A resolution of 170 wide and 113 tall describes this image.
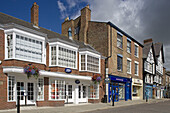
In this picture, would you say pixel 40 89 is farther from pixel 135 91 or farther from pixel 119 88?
pixel 135 91

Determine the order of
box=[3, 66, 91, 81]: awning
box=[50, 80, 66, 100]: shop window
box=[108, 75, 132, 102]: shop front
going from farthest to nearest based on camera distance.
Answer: box=[108, 75, 132, 102]: shop front, box=[50, 80, 66, 100]: shop window, box=[3, 66, 91, 81]: awning

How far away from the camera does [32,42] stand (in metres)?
14.5

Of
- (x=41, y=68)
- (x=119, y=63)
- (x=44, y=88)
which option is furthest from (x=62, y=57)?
(x=119, y=63)

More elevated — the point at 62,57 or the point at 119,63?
the point at 62,57

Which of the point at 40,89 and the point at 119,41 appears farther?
the point at 119,41

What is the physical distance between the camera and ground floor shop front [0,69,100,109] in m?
13.1

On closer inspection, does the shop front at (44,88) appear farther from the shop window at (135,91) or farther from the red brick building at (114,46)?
the shop window at (135,91)

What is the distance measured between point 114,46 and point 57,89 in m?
11.0

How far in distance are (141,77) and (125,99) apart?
309 inches

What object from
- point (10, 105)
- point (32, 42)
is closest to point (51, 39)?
point (32, 42)

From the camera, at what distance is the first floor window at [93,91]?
808 inches

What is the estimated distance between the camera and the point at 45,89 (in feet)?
50.0

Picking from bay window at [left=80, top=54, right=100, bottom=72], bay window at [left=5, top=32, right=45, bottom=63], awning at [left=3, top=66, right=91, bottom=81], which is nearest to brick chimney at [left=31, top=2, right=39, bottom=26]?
bay window at [left=5, top=32, right=45, bottom=63]

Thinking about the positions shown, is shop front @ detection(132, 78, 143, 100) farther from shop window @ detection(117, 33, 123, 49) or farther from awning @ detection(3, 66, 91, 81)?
awning @ detection(3, 66, 91, 81)
